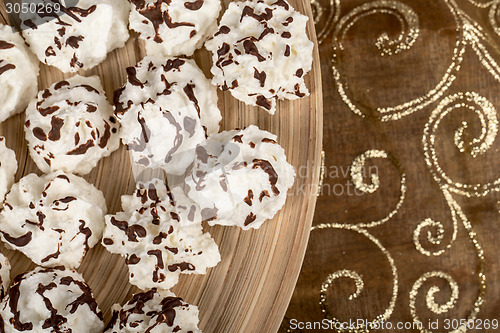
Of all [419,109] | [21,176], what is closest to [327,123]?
[419,109]

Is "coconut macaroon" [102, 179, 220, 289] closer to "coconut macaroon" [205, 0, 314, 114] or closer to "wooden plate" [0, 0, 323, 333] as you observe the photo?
"wooden plate" [0, 0, 323, 333]

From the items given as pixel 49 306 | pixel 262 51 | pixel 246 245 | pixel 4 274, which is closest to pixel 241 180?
pixel 246 245

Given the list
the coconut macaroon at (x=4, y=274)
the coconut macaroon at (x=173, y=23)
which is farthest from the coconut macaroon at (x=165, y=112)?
the coconut macaroon at (x=4, y=274)

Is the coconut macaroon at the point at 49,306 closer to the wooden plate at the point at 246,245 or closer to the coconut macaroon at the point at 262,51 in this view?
the wooden plate at the point at 246,245

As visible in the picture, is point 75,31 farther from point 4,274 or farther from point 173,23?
point 4,274

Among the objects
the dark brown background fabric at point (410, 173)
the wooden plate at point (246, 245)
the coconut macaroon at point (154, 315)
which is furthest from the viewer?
the dark brown background fabric at point (410, 173)
